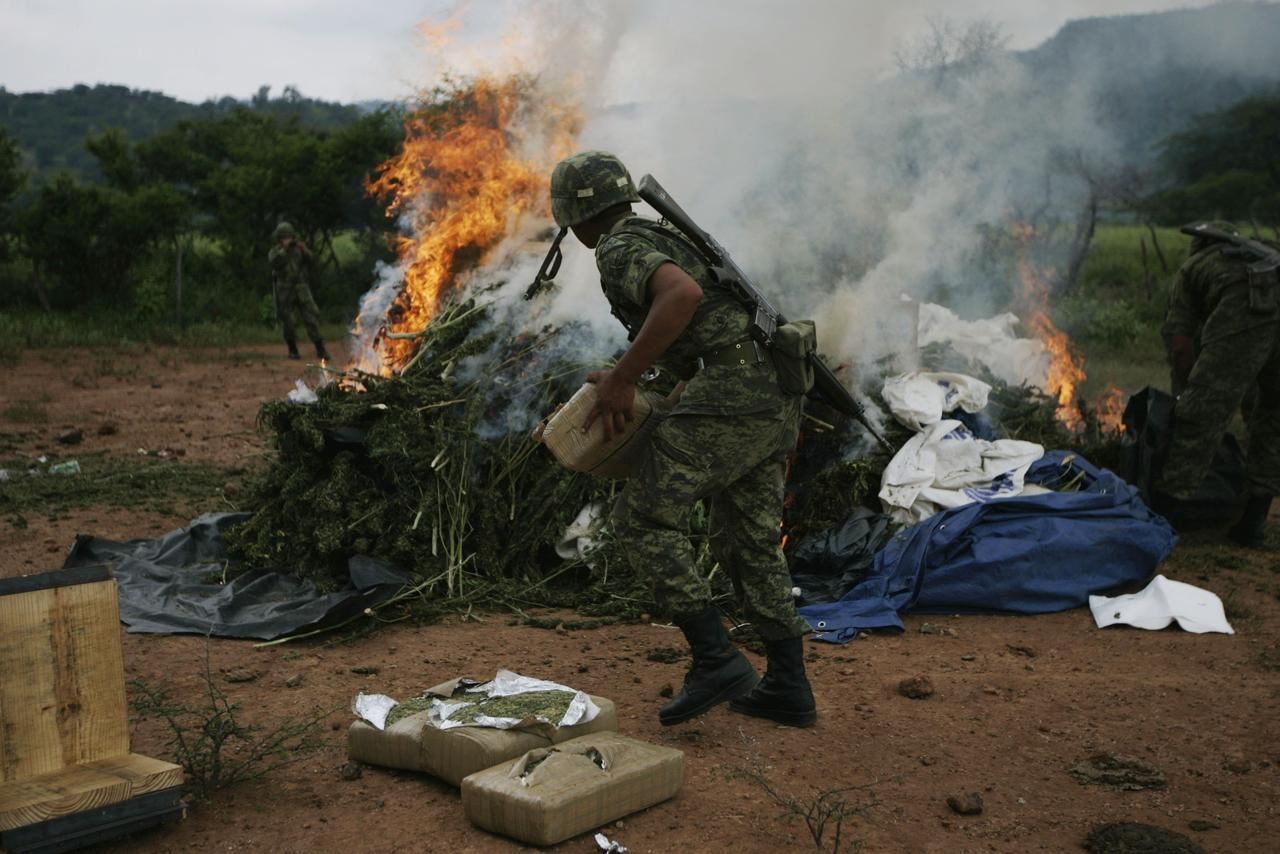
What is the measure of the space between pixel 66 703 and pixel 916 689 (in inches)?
113

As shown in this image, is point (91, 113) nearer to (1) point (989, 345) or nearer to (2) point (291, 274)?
(2) point (291, 274)

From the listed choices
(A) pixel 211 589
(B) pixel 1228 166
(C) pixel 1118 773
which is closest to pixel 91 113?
(B) pixel 1228 166

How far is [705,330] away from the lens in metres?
3.85

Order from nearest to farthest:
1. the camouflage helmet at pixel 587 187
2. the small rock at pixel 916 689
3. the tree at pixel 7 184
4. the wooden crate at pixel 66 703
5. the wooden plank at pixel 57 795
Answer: the wooden plank at pixel 57 795 → the wooden crate at pixel 66 703 → the camouflage helmet at pixel 587 187 → the small rock at pixel 916 689 → the tree at pixel 7 184

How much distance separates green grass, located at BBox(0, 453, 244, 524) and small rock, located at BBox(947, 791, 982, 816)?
5.29 metres

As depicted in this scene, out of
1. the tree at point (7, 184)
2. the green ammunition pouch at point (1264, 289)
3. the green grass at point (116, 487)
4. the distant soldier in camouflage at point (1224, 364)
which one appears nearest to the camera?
the green ammunition pouch at point (1264, 289)

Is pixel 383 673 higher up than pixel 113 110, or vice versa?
pixel 113 110

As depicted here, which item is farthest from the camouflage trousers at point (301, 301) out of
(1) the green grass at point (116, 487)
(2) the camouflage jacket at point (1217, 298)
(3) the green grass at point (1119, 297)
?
(2) the camouflage jacket at point (1217, 298)

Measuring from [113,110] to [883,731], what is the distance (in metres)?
72.9

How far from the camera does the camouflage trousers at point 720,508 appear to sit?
3.78 metres

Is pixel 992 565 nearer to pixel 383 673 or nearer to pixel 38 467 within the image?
pixel 383 673

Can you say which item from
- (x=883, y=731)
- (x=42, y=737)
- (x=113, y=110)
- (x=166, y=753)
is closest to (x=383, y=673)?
(x=166, y=753)

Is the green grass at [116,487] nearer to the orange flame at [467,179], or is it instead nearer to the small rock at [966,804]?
the orange flame at [467,179]

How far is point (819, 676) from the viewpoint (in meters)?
4.63
